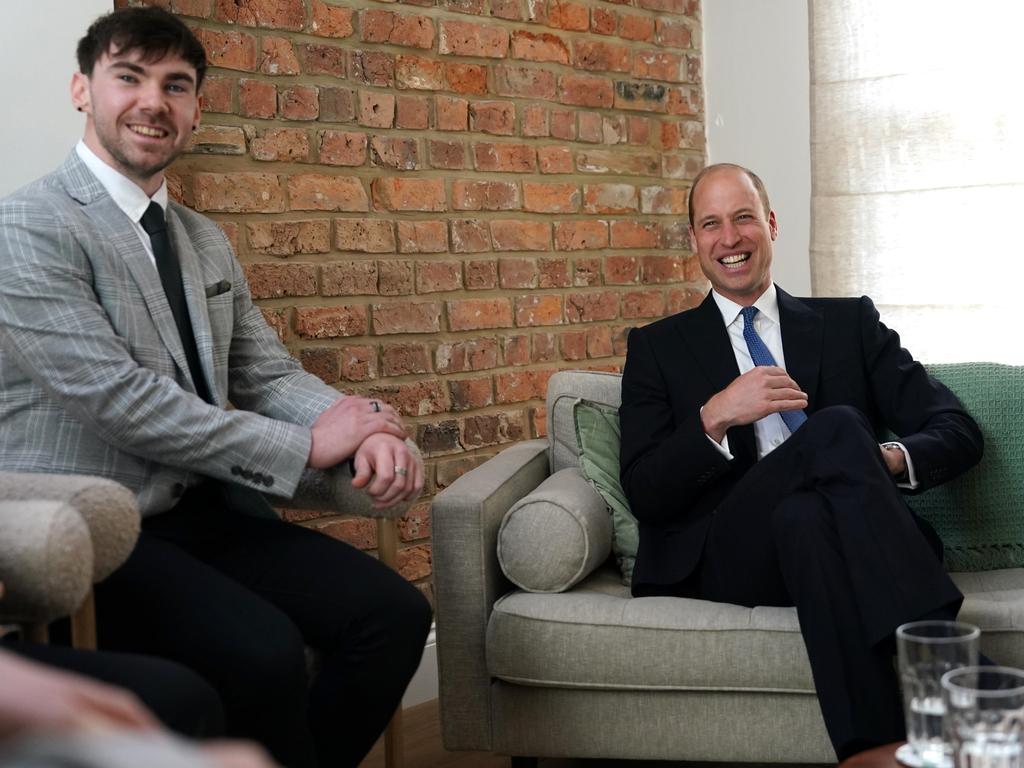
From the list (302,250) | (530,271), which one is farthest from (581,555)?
(530,271)

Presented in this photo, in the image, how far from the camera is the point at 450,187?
314 cm

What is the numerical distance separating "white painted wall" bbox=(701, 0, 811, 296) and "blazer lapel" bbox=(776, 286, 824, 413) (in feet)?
3.97

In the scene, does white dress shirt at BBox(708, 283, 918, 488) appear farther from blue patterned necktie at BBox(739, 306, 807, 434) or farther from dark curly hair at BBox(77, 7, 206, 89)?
dark curly hair at BBox(77, 7, 206, 89)

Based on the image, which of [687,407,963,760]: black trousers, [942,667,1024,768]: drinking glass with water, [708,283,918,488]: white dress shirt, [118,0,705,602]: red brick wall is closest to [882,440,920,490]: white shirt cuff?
[687,407,963,760]: black trousers

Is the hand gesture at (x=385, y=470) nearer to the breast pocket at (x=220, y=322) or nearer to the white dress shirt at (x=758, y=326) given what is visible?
the breast pocket at (x=220, y=322)

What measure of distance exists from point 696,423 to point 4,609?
1.28 meters

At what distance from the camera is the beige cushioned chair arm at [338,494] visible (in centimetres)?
217


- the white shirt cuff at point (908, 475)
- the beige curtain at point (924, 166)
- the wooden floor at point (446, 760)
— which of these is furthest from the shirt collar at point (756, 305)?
the beige curtain at point (924, 166)

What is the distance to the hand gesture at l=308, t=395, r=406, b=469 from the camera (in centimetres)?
208

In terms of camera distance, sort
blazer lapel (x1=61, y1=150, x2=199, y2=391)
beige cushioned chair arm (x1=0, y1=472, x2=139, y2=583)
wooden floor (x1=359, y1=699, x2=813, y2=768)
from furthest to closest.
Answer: wooden floor (x1=359, y1=699, x2=813, y2=768) < blazer lapel (x1=61, y1=150, x2=199, y2=391) < beige cushioned chair arm (x1=0, y1=472, x2=139, y2=583)

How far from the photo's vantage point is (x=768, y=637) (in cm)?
217

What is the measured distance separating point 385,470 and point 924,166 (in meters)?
2.15

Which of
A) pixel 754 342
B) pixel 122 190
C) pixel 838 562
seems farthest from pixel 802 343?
pixel 122 190

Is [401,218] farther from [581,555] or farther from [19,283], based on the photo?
[19,283]
